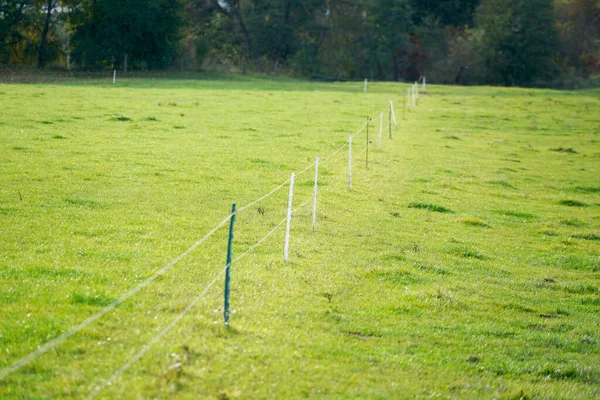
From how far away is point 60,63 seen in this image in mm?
66875

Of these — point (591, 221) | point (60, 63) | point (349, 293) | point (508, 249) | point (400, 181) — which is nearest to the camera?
point (349, 293)

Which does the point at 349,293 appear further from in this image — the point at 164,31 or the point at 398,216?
the point at 164,31

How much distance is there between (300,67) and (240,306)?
7881 cm

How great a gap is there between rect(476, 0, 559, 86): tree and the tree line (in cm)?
11

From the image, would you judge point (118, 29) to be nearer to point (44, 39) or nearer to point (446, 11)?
point (44, 39)

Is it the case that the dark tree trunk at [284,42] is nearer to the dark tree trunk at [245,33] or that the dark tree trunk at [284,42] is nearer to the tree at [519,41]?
the dark tree trunk at [245,33]

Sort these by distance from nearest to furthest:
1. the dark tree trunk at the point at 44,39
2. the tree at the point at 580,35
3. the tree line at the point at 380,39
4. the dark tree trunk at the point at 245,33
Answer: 1. the dark tree trunk at the point at 44,39
2. the tree line at the point at 380,39
3. the tree at the point at 580,35
4. the dark tree trunk at the point at 245,33

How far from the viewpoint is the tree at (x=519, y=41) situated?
80.6m

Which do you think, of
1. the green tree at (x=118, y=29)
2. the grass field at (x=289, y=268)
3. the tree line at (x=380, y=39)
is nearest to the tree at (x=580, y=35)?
the tree line at (x=380, y=39)

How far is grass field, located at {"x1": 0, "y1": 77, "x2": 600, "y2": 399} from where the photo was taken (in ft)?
25.2

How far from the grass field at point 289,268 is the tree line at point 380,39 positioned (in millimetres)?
45995

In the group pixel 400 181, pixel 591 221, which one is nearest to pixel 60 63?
pixel 400 181

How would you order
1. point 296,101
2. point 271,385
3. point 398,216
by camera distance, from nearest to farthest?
point 271,385 → point 398,216 → point 296,101

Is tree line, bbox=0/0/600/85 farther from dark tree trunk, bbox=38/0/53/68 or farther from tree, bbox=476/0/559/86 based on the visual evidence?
dark tree trunk, bbox=38/0/53/68
